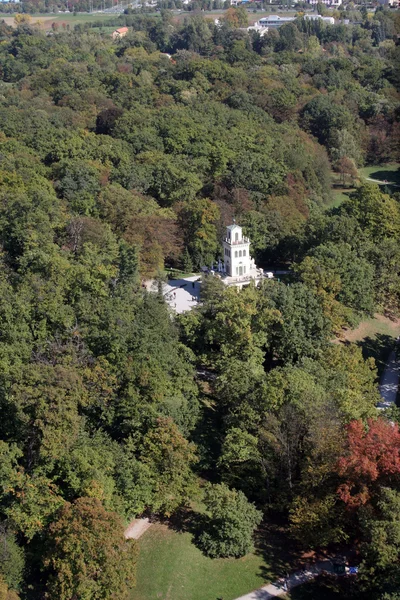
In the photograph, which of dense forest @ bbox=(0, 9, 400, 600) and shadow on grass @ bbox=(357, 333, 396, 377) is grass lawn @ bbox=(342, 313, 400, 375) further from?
dense forest @ bbox=(0, 9, 400, 600)

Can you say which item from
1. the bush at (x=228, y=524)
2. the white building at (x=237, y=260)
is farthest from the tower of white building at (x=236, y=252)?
the bush at (x=228, y=524)

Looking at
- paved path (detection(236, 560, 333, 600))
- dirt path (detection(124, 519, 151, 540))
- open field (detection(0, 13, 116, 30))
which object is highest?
open field (detection(0, 13, 116, 30))

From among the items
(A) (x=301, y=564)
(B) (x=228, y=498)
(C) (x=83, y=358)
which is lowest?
(A) (x=301, y=564)

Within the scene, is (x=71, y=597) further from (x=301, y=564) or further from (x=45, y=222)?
(x=45, y=222)

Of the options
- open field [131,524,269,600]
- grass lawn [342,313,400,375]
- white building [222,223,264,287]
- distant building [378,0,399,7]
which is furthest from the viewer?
distant building [378,0,399,7]

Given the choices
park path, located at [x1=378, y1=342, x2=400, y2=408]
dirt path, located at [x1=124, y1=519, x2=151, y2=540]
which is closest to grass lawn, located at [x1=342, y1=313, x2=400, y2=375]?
park path, located at [x1=378, y1=342, x2=400, y2=408]

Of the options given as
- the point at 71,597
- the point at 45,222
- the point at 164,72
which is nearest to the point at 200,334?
the point at 45,222

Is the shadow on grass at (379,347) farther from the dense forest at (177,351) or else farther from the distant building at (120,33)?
the distant building at (120,33)
